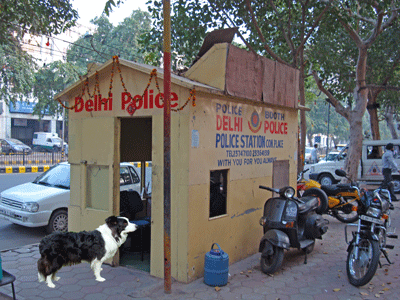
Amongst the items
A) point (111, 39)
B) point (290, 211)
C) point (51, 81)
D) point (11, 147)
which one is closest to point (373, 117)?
point (290, 211)

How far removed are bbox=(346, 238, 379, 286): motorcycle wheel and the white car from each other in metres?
5.32

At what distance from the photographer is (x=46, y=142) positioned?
3541 cm

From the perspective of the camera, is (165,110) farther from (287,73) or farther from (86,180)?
(287,73)

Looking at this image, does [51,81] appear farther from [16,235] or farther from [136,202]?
[136,202]

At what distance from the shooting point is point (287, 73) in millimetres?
6863

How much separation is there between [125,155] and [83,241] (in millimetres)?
3206

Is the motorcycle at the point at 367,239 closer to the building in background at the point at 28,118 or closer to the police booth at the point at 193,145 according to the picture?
the police booth at the point at 193,145

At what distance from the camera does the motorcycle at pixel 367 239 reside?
4.72m

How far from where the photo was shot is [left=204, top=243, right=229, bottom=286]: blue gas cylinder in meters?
4.75

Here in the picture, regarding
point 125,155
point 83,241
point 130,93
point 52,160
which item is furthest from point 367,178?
point 52,160

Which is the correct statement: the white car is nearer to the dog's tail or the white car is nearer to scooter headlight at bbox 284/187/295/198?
the dog's tail

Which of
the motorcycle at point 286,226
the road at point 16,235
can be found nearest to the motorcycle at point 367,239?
the motorcycle at point 286,226

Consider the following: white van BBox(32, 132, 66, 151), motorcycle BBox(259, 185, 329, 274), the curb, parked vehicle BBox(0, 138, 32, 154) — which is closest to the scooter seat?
Result: motorcycle BBox(259, 185, 329, 274)

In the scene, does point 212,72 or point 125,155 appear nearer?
point 212,72
